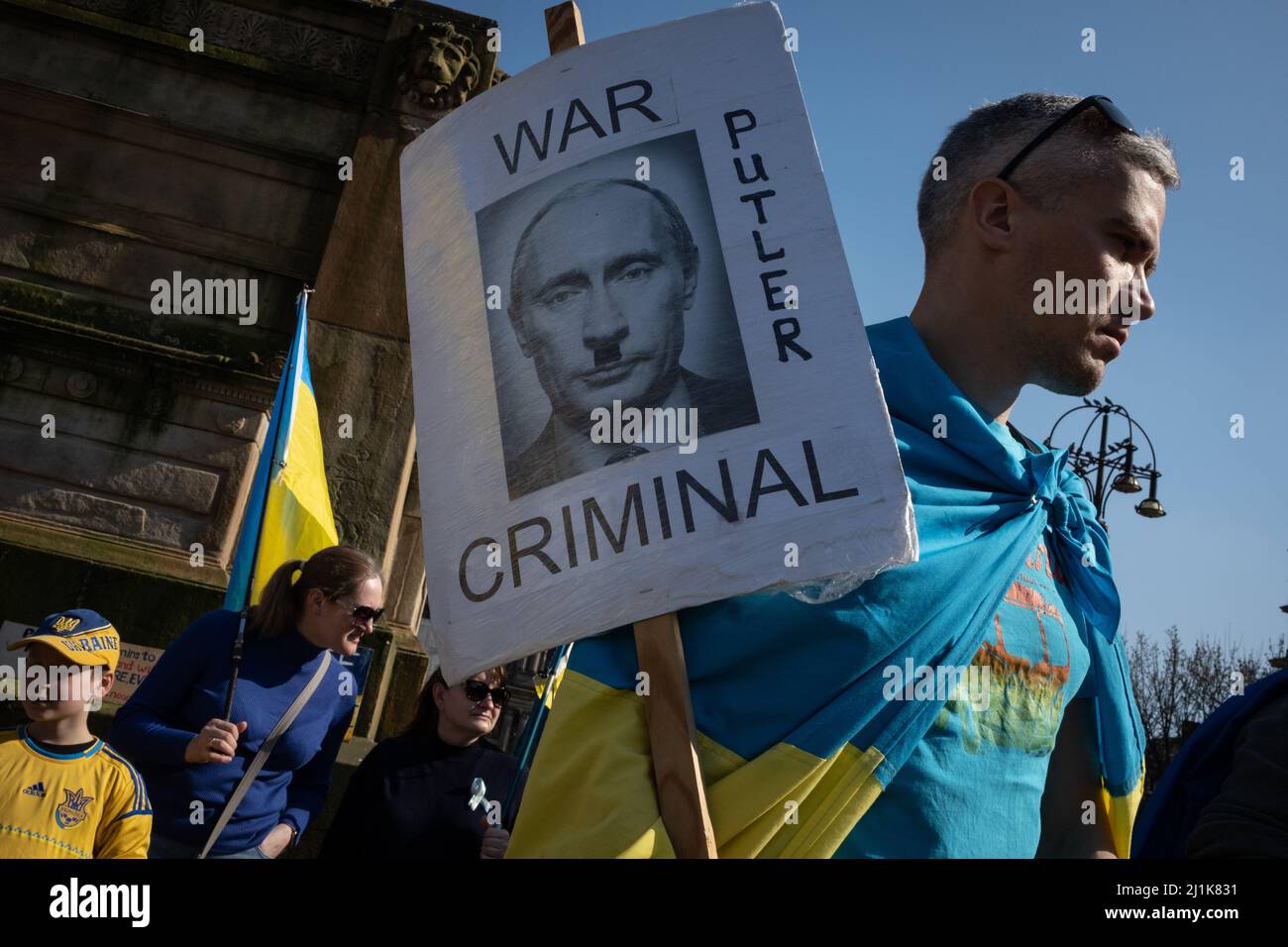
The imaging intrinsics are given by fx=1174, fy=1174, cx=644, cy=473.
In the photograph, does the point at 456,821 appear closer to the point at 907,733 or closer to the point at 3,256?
the point at 907,733

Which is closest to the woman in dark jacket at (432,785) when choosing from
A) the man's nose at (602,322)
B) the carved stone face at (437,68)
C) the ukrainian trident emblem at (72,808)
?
the ukrainian trident emblem at (72,808)

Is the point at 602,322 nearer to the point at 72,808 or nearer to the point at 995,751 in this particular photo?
the point at 995,751

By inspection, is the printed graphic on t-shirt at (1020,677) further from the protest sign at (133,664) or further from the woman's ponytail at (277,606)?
the protest sign at (133,664)

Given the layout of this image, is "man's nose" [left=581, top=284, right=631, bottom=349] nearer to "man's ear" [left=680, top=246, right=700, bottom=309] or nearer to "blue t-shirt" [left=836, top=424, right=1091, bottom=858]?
"man's ear" [left=680, top=246, right=700, bottom=309]

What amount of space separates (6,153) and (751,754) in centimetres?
949

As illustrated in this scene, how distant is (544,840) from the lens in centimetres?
166

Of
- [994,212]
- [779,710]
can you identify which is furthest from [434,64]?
[779,710]

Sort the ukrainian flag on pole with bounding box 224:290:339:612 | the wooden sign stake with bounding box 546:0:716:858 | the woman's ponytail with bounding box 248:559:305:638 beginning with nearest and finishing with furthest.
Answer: the wooden sign stake with bounding box 546:0:716:858 → the woman's ponytail with bounding box 248:559:305:638 → the ukrainian flag on pole with bounding box 224:290:339:612

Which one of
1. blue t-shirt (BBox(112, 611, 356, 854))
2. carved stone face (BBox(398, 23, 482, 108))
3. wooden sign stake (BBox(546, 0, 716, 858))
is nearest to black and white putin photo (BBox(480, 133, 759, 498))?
wooden sign stake (BBox(546, 0, 716, 858))

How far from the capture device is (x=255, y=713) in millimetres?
4500

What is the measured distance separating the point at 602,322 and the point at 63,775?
8.92 ft

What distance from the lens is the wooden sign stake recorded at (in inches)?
62.7
